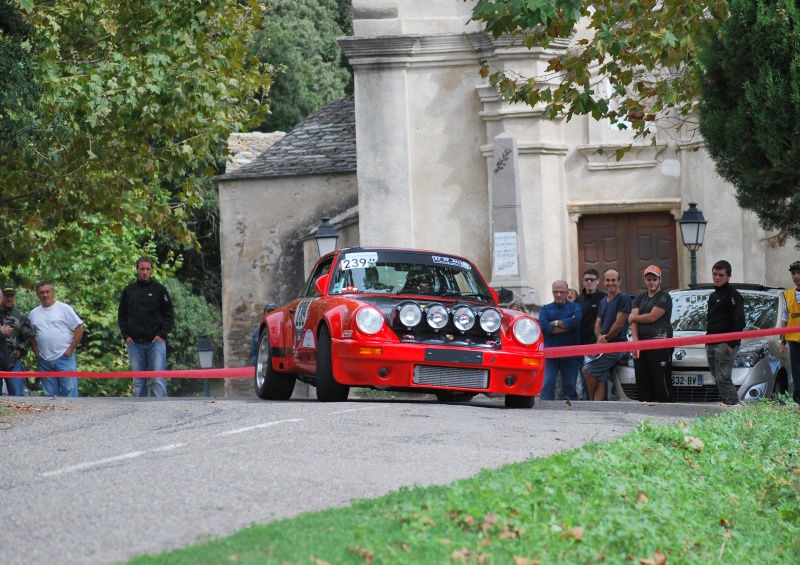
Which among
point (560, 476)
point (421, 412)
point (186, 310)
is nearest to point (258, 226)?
point (186, 310)

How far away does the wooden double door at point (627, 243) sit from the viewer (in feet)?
82.4

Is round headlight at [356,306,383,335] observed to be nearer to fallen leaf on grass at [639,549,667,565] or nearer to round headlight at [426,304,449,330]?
round headlight at [426,304,449,330]

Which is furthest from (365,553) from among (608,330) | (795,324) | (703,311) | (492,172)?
(492,172)

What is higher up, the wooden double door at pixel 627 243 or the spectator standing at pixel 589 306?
the wooden double door at pixel 627 243

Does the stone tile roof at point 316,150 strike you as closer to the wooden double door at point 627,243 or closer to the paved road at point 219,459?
the wooden double door at point 627,243

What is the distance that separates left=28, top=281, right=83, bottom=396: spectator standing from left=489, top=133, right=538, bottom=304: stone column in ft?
22.9

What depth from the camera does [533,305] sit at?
21766 millimetres

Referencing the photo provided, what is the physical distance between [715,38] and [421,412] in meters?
5.76

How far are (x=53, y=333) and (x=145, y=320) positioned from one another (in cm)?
156

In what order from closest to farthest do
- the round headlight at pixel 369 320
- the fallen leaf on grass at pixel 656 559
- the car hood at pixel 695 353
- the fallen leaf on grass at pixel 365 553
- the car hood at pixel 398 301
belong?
the fallen leaf on grass at pixel 365 553
the fallen leaf on grass at pixel 656 559
the round headlight at pixel 369 320
the car hood at pixel 398 301
the car hood at pixel 695 353

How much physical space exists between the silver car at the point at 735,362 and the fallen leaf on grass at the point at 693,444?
16.5 feet

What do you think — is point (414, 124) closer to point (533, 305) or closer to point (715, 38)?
point (533, 305)

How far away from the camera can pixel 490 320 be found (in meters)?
12.3

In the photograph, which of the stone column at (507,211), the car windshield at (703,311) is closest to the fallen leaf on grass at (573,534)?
the car windshield at (703,311)
